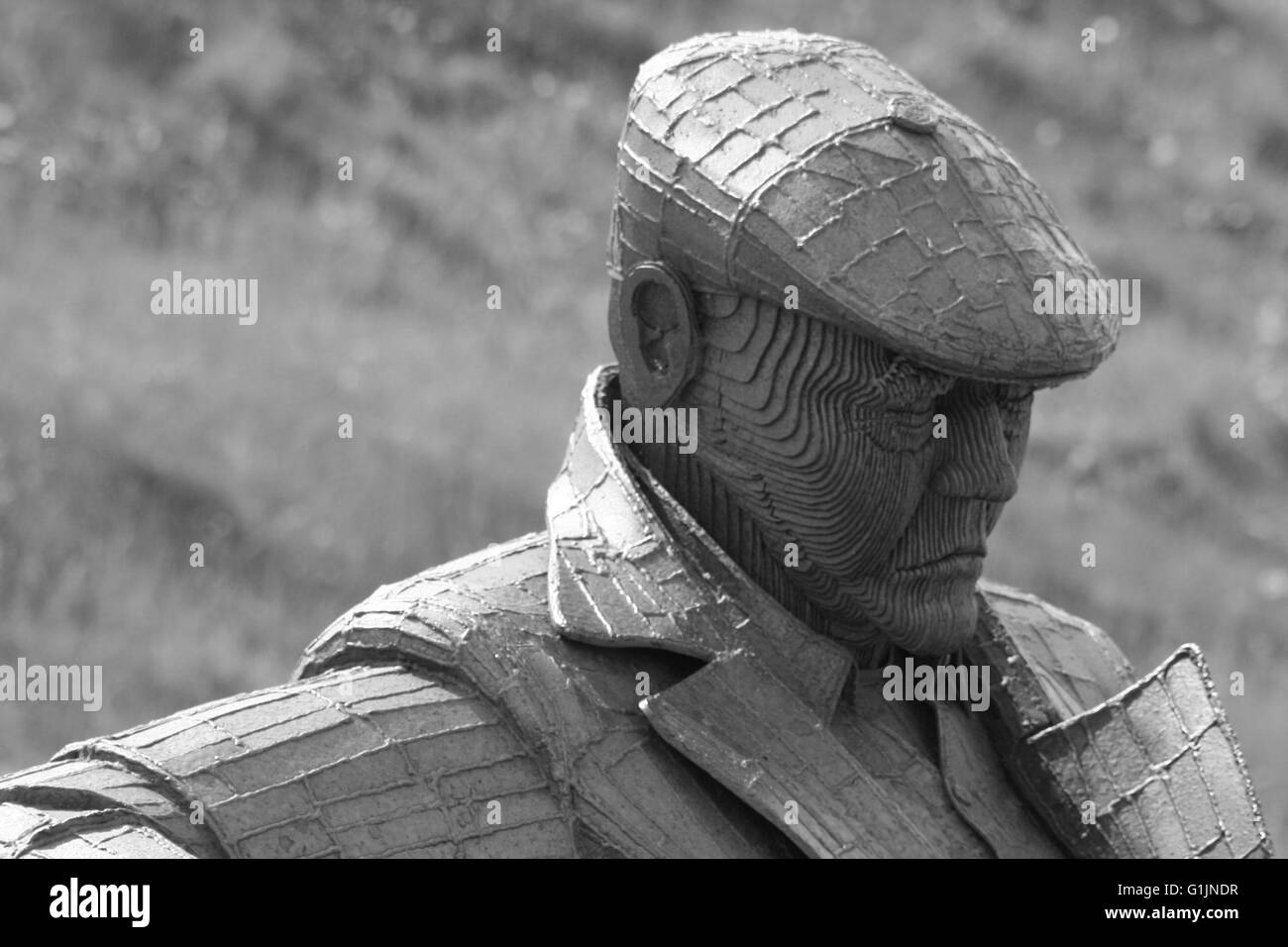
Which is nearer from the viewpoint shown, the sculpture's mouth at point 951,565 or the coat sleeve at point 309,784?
the coat sleeve at point 309,784

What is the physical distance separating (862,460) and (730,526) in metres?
0.27

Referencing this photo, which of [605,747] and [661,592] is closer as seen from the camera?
[605,747]

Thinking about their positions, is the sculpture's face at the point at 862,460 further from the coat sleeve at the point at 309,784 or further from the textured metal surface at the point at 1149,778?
the coat sleeve at the point at 309,784

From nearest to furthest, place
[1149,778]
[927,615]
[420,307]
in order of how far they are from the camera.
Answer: [927,615] → [1149,778] → [420,307]

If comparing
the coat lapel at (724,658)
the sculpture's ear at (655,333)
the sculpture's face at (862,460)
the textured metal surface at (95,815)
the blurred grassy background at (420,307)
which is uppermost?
the blurred grassy background at (420,307)

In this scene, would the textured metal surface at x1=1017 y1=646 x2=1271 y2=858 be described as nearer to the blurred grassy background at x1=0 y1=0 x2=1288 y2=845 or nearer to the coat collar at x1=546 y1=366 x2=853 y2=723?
the coat collar at x1=546 y1=366 x2=853 y2=723

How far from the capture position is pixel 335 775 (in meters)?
4.07

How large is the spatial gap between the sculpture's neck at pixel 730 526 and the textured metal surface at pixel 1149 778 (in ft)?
1.40

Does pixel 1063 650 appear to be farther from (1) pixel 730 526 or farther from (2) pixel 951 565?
(1) pixel 730 526

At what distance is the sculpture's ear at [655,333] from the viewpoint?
4.34 m

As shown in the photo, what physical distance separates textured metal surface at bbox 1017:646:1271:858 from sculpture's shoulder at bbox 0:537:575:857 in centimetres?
90

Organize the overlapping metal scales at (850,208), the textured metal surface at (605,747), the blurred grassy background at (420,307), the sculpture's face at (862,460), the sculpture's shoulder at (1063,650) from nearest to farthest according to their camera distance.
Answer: the textured metal surface at (605,747) < the overlapping metal scales at (850,208) < the sculpture's face at (862,460) < the sculpture's shoulder at (1063,650) < the blurred grassy background at (420,307)

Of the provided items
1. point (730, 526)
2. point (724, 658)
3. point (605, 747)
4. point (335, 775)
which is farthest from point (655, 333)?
Answer: point (335, 775)

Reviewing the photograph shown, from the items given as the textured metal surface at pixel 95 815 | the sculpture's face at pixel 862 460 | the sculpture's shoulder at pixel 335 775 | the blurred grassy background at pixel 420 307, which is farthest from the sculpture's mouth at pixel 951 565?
the blurred grassy background at pixel 420 307
